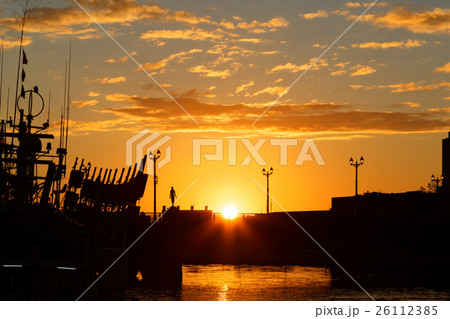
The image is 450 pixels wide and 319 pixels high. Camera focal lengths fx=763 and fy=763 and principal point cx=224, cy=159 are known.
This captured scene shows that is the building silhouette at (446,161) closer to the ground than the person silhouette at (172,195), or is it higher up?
higher up

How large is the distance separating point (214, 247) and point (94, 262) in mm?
39300

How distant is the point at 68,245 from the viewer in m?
56.4

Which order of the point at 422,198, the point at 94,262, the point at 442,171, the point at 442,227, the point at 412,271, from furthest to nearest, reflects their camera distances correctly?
the point at 442,171
the point at 422,198
the point at 442,227
the point at 412,271
the point at 94,262

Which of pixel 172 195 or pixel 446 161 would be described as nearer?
pixel 172 195

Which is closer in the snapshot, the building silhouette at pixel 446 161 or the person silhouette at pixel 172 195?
the person silhouette at pixel 172 195

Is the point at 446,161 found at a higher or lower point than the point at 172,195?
higher

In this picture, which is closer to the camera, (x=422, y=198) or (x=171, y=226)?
(x=171, y=226)

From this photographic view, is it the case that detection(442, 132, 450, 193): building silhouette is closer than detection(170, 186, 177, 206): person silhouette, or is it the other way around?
detection(170, 186, 177, 206): person silhouette

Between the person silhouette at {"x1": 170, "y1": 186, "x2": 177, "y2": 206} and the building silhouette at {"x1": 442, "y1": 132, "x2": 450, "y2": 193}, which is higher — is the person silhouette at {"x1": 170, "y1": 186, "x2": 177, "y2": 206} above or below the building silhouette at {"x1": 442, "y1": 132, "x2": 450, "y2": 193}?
below

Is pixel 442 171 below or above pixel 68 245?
above

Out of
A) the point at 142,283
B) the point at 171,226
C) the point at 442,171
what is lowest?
the point at 142,283
